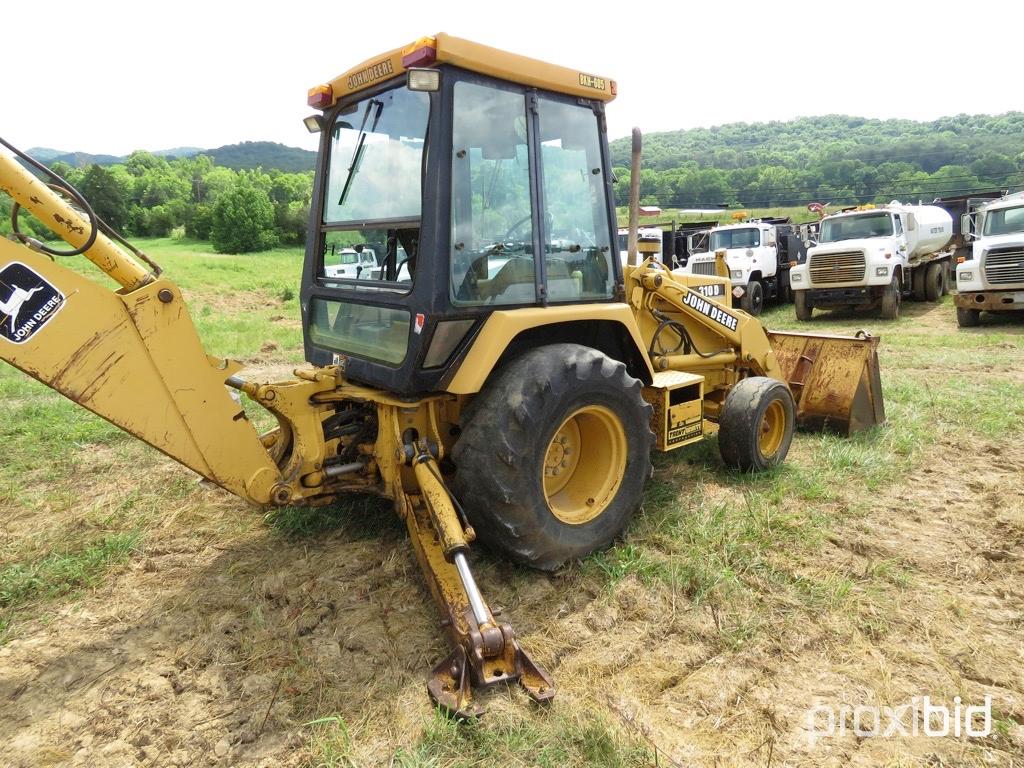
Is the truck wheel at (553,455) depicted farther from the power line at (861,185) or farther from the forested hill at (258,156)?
the forested hill at (258,156)

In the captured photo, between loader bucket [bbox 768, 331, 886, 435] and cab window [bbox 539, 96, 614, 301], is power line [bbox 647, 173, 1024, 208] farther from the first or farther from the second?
cab window [bbox 539, 96, 614, 301]

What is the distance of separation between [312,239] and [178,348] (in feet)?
4.29

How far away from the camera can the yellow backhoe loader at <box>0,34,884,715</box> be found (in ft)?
9.18

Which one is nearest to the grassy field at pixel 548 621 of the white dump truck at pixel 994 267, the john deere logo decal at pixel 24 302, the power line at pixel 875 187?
the john deere logo decal at pixel 24 302

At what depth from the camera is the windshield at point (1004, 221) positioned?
11.7 metres

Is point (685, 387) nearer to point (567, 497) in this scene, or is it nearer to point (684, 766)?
point (567, 497)

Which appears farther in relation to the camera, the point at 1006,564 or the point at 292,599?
the point at 1006,564

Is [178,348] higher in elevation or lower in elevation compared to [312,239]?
lower

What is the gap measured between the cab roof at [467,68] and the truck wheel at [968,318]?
1092cm

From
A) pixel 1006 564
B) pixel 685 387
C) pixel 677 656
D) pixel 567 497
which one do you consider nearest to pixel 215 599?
pixel 567 497

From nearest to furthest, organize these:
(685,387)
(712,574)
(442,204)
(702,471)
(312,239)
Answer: (442,204) < (712,574) < (312,239) < (685,387) < (702,471)

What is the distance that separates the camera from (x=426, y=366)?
3246mm

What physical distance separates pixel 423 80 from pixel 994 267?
11.9 metres

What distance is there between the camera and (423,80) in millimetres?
2896
